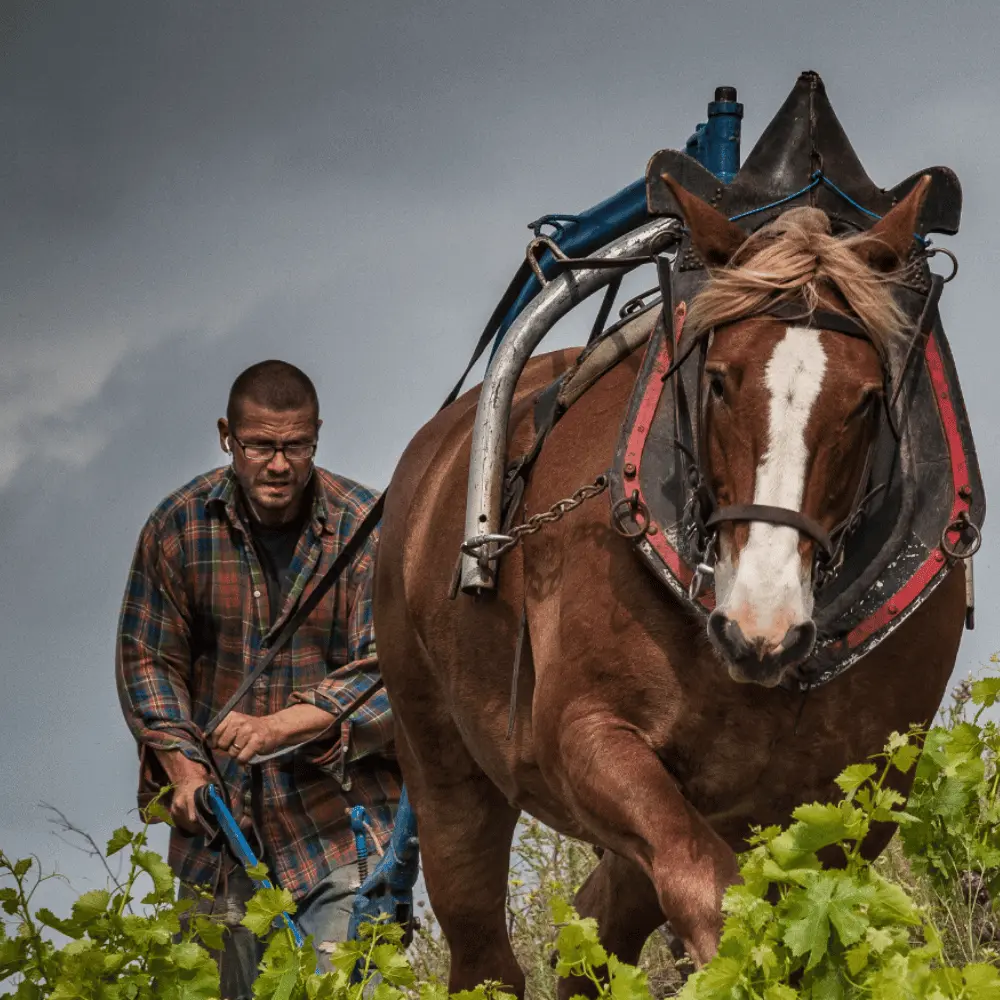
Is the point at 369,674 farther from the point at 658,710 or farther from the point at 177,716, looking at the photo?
the point at 658,710

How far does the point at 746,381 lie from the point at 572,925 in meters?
1.16

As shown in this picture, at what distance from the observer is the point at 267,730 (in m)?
6.71

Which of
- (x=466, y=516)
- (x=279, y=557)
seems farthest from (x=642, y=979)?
(x=279, y=557)

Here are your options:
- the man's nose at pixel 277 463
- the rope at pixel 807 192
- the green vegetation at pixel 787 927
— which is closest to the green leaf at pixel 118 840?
the green vegetation at pixel 787 927

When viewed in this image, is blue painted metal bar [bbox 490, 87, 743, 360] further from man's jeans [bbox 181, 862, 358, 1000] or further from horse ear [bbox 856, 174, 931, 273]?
man's jeans [bbox 181, 862, 358, 1000]

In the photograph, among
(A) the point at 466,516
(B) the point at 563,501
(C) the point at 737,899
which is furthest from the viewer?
(A) the point at 466,516

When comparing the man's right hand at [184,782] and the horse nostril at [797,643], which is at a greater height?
the man's right hand at [184,782]

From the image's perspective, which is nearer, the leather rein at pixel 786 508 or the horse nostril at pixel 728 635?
the horse nostril at pixel 728 635

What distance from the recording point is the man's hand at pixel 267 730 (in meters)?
6.66

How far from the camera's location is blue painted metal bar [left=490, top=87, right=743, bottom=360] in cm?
568

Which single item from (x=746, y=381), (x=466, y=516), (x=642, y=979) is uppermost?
(x=466, y=516)

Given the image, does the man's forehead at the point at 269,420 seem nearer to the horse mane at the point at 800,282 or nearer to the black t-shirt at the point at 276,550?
the black t-shirt at the point at 276,550

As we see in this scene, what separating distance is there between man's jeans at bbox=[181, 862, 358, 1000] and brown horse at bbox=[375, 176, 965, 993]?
127cm

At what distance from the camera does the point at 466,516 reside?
5.38 meters
